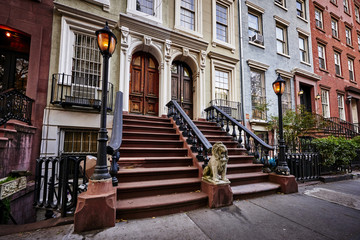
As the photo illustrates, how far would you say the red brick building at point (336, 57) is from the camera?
13.8 meters

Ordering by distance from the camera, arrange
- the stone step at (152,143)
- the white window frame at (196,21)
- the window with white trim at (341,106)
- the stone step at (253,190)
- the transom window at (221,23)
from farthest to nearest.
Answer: the window with white trim at (341,106) < the transom window at (221,23) < the white window frame at (196,21) < the stone step at (152,143) < the stone step at (253,190)

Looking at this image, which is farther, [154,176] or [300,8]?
[300,8]

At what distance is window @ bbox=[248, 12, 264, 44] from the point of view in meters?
10.8

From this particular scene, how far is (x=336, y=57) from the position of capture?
605 inches

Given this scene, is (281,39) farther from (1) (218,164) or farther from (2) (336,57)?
(1) (218,164)

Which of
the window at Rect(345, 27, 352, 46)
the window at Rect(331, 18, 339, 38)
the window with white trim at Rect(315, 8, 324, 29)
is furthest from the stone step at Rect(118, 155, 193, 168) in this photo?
the window at Rect(345, 27, 352, 46)

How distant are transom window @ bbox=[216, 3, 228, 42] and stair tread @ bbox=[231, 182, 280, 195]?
331 inches

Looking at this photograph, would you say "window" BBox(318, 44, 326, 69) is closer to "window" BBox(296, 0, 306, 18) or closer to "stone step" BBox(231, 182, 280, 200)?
"window" BBox(296, 0, 306, 18)

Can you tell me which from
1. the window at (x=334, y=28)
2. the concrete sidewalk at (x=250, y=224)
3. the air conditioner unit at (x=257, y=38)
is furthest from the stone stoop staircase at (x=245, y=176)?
the window at (x=334, y=28)

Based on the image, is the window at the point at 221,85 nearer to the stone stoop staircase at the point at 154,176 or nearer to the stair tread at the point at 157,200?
the stone stoop staircase at the point at 154,176

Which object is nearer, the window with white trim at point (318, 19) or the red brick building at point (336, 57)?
the red brick building at point (336, 57)

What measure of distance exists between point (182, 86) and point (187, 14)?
13.2 ft

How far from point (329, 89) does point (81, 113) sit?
18.2 meters

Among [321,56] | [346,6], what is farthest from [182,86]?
[346,6]
